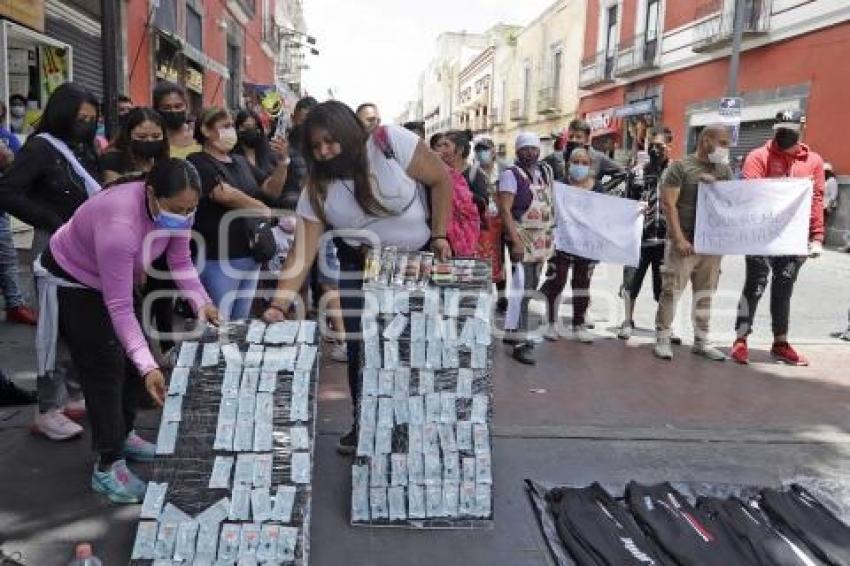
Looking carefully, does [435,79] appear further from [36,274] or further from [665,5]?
[36,274]

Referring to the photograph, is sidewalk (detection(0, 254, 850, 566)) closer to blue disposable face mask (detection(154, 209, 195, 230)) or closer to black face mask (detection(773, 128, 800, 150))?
blue disposable face mask (detection(154, 209, 195, 230))

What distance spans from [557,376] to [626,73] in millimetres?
22359

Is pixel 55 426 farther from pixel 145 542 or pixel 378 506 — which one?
pixel 378 506

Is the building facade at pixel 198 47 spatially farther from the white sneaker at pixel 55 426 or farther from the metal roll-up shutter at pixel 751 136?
the metal roll-up shutter at pixel 751 136

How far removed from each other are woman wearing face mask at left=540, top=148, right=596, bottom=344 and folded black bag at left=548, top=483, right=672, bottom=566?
294cm

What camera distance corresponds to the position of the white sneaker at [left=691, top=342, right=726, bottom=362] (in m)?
5.70

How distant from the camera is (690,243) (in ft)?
18.2

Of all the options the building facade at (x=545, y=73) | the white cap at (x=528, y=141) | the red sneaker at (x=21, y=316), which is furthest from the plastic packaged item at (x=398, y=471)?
the building facade at (x=545, y=73)

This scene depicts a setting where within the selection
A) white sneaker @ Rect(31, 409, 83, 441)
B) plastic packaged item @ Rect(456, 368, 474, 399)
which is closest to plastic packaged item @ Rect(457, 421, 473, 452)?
plastic packaged item @ Rect(456, 368, 474, 399)

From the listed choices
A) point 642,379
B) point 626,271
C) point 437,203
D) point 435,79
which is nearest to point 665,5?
point 626,271

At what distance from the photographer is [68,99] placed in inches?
139

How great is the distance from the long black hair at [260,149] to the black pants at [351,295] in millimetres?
2283

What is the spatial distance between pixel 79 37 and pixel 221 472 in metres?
10.2

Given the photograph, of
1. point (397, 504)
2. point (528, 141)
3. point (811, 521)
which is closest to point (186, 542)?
point (397, 504)
